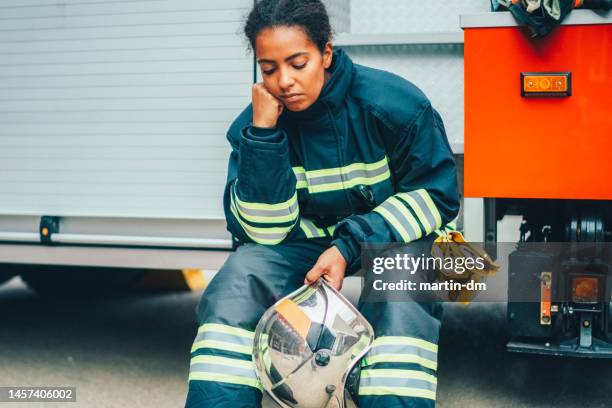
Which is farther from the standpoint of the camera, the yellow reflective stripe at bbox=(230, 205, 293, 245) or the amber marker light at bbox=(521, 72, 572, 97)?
the amber marker light at bbox=(521, 72, 572, 97)

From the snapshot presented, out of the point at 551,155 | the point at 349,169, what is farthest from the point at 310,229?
the point at 551,155

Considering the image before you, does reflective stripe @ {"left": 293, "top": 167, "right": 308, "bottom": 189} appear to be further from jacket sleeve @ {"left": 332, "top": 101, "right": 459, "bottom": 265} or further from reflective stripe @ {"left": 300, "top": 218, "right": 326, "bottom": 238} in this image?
jacket sleeve @ {"left": 332, "top": 101, "right": 459, "bottom": 265}

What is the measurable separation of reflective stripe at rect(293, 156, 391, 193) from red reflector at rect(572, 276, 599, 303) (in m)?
0.83

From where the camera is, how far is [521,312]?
9.92ft

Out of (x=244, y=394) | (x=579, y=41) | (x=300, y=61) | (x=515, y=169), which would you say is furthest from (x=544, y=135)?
(x=244, y=394)

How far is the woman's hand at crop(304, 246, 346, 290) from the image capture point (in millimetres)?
2389

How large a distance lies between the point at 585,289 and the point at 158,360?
7.13 feet

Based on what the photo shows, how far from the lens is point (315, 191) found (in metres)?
2.68

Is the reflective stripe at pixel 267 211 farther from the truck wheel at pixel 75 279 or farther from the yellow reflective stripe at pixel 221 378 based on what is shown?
the truck wheel at pixel 75 279

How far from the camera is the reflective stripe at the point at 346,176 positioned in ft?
8.69

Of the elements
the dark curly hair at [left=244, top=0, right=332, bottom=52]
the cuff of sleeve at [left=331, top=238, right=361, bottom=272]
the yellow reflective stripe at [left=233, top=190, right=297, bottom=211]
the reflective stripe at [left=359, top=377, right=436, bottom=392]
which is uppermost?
the dark curly hair at [left=244, top=0, right=332, bottom=52]

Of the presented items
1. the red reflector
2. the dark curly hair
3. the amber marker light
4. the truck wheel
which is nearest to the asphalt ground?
the truck wheel

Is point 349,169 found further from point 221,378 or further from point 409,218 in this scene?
point 221,378

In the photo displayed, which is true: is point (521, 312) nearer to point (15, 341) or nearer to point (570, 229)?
point (570, 229)
